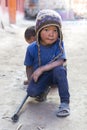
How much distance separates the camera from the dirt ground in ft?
8.43

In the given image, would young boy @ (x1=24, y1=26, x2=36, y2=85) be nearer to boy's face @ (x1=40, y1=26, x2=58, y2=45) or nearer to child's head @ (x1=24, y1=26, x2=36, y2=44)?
child's head @ (x1=24, y1=26, x2=36, y2=44)

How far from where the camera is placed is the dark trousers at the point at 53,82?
274 cm

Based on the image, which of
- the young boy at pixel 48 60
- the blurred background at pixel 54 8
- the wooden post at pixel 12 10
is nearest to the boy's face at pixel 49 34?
the young boy at pixel 48 60

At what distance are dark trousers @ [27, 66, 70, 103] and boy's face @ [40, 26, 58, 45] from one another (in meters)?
0.20

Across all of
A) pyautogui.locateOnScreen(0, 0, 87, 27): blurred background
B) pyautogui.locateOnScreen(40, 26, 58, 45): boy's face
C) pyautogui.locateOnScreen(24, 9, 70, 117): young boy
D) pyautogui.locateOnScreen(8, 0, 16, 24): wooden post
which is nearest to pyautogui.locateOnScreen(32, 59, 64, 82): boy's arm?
pyautogui.locateOnScreen(24, 9, 70, 117): young boy

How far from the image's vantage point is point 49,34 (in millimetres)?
2770

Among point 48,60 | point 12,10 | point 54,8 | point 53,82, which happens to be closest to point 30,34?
point 48,60

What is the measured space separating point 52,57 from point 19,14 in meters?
5.03

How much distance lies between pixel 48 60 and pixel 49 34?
19cm

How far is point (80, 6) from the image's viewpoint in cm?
809

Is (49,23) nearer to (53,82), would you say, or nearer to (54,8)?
(53,82)

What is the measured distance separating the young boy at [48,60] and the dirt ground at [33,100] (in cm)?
9

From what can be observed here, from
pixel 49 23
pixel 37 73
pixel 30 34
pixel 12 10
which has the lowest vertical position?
pixel 12 10

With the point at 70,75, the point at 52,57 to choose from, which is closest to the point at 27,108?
the point at 52,57
